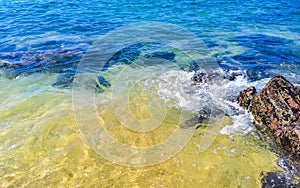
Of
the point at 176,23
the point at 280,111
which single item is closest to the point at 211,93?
the point at 280,111

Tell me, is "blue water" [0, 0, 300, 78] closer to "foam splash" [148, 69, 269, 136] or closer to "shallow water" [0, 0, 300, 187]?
"shallow water" [0, 0, 300, 187]

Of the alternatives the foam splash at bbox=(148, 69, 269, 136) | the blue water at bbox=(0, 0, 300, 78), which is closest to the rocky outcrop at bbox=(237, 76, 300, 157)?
the foam splash at bbox=(148, 69, 269, 136)

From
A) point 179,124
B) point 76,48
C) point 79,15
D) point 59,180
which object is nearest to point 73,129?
point 59,180

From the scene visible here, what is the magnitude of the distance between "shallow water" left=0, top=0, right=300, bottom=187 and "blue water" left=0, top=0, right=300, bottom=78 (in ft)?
0.23

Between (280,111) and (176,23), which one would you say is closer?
(280,111)

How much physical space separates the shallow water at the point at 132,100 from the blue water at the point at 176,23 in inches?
2.8

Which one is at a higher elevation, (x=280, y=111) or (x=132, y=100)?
(x=280, y=111)

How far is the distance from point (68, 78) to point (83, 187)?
20.5ft

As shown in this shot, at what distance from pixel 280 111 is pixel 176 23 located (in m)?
13.0

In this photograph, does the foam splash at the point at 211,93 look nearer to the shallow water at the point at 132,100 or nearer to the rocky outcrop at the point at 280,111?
the shallow water at the point at 132,100

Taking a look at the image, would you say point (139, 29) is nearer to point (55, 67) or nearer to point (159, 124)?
point (55, 67)

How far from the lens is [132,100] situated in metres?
10.1

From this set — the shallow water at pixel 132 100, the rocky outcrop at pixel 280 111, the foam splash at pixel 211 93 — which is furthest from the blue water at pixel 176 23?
the rocky outcrop at pixel 280 111

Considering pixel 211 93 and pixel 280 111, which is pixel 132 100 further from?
pixel 280 111
